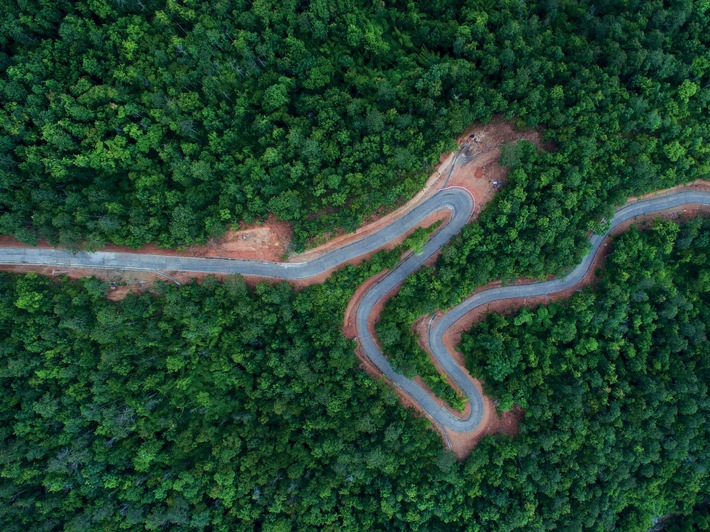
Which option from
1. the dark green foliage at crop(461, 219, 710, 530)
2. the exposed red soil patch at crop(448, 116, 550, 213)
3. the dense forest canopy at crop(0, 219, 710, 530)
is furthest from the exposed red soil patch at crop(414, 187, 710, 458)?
the exposed red soil patch at crop(448, 116, 550, 213)

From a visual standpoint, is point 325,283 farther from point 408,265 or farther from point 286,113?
point 286,113

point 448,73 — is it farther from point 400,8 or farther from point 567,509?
point 567,509

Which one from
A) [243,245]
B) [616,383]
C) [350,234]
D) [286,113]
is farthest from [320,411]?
[616,383]

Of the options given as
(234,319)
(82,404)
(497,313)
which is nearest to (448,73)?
(497,313)

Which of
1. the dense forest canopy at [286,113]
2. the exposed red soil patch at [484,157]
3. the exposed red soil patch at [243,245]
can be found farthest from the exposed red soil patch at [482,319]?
the exposed red soil patch at [243,245]

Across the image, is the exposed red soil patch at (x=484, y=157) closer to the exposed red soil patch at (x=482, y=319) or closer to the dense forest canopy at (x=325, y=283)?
the dense forest canopy at (x=325, y=283)
